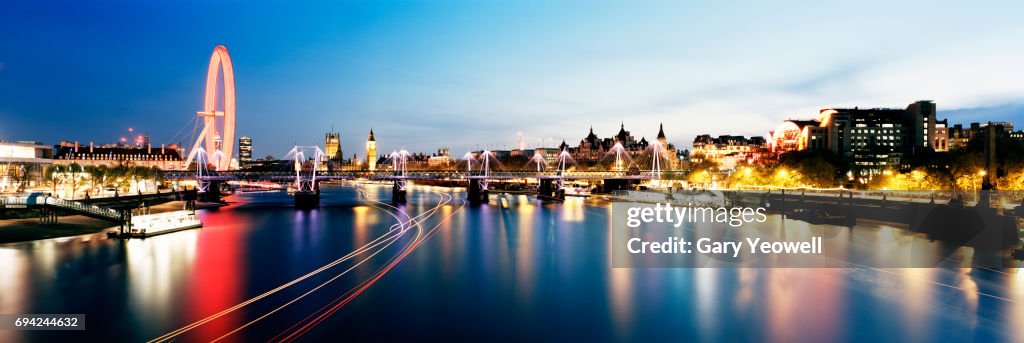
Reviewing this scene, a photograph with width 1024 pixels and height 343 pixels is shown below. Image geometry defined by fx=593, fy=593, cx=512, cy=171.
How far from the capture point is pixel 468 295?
86.8ft

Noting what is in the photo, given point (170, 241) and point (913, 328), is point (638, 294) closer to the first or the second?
point (913, 328)

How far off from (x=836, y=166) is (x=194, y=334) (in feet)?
291

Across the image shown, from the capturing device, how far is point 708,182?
114 meters

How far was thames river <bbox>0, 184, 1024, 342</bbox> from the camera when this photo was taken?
20812 millimetres

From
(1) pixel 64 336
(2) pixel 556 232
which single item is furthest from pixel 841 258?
(1) pixel 64 336

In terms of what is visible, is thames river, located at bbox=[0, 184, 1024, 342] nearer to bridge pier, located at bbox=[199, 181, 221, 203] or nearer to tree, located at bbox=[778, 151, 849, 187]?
tree, located at bbox=[778, 151, 849, 187]

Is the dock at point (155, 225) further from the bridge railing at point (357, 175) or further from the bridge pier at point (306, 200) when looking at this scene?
the bridge railing at point (357, 175)

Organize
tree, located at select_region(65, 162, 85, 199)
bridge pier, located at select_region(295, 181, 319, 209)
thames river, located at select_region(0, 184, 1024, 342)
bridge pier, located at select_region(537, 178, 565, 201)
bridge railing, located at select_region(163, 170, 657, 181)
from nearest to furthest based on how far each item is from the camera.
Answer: thames river, located at select_region(0, 184, 1024, 342) → tree, located at select_region(65, 162, 85, 199) → bridge pier, located at select_region(295, 181, 319, 209) → bridge railing, located at select_region(163, 170, 657, 181) → bridge pier, located at select_region(537, 178, 565, 201)

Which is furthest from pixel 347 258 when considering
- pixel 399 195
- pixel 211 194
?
pixel 211 194

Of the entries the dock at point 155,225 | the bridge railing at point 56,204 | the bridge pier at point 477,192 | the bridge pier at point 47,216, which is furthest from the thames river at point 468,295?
the bridge pier at point 477,192

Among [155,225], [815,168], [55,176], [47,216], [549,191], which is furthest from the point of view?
[549,191]

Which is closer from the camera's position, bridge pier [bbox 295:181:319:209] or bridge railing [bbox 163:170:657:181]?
bridge pier [bbox 295:181:319:209]

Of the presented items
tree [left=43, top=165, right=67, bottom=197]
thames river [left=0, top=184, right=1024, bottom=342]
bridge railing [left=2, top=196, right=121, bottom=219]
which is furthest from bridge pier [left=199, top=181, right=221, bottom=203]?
thames river [left=0, top=184, right=1024, bottom=342]

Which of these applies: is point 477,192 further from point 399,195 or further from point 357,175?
point 357,175
